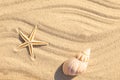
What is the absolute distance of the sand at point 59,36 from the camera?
6.24 ft

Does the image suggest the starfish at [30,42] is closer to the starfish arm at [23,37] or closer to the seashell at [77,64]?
the starfish arm at [23,37]

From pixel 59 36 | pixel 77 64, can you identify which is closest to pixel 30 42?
pixel 59 36

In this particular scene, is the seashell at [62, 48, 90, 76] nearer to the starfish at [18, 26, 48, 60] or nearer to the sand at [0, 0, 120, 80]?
the sand at [0, 0, 120, 80]

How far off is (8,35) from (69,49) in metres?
0.47

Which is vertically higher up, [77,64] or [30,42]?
[30,42]

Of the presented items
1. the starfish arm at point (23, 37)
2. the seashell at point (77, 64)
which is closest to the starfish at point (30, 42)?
the starfish arm at point (23, 37)

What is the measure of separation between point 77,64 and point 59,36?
26 centimetres

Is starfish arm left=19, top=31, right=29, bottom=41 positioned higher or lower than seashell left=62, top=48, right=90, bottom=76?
higher

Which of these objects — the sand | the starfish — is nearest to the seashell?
the sand

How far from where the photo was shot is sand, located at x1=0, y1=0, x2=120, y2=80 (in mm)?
1903

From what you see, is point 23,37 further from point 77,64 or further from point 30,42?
point 77,64

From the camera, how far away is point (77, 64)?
1.89 m

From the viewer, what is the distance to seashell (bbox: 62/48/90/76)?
6.19ft

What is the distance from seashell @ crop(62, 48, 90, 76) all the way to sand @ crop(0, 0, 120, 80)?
6 cm
